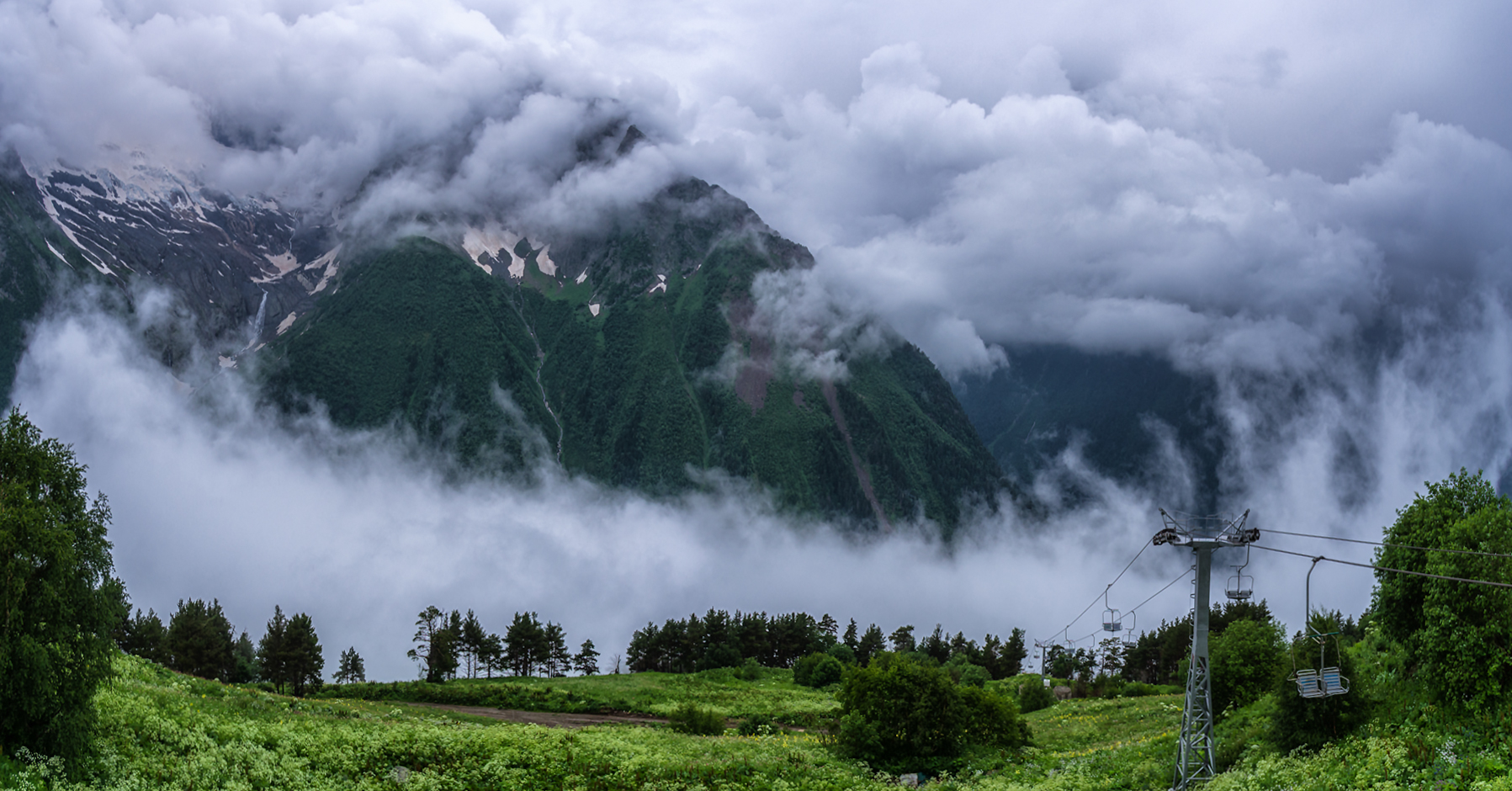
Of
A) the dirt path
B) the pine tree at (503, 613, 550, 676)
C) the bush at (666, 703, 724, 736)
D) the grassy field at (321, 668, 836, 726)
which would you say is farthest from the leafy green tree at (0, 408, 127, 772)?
the pine tree at (503, 613, 550, 676)

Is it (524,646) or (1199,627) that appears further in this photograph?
(524,646)

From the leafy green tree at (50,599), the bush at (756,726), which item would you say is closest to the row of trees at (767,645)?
the bush at (756,726)

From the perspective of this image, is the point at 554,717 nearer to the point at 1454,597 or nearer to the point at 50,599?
the point at 50,599

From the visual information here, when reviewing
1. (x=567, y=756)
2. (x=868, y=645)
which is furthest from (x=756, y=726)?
(x=868, y=645)

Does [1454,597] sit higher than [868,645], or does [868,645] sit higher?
[1454,597]

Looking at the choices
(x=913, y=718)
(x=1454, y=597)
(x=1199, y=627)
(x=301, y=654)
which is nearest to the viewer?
(x=1454, y=597)

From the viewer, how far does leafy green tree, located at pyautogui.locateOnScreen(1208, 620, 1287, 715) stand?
55.1m

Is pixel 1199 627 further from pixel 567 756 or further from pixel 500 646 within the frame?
pixel 500 646

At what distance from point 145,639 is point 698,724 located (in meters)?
63.5

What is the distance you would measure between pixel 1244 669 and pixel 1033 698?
95.5ft

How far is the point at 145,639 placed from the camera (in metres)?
89.8

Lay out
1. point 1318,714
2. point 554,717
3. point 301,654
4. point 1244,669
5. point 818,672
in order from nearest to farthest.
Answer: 1. point 1318,714
2. point 1244,669
3. point 554,717
4. point 301,654
5. point 818,672

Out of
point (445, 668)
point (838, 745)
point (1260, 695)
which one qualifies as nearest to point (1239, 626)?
point (1260, 695)

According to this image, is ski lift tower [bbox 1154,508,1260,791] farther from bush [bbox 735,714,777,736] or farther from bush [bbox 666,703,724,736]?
bush [bbox 735,714,777,736]
